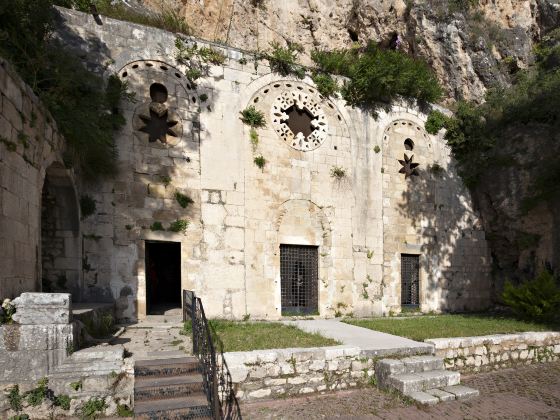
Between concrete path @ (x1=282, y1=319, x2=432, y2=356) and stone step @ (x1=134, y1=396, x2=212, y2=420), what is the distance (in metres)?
2.92

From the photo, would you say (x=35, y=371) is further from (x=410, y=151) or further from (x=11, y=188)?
(x=410, y=151)

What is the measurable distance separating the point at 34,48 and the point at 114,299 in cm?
511

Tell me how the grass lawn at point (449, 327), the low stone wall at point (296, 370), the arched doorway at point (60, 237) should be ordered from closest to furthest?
the low stone wall at point (296, 370), the arched doorway at point (60, 237), the grass lawn at point (449, 327)

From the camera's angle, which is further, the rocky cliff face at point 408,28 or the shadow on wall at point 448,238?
the shadow on wall at point 448,238

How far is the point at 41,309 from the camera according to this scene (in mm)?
4383

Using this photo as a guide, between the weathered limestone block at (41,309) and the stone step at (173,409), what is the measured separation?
1.41 meters

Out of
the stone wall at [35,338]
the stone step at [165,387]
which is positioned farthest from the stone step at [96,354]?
the stone step at [165,387]

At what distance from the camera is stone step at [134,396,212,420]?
13.5ft

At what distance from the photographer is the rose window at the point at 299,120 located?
10.4 meters

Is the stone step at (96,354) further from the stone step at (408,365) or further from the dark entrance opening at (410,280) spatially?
the dark entrance opening at (410,280)

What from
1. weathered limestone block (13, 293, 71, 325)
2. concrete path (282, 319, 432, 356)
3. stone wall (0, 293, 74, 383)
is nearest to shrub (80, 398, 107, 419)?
stone wall (0, 293, 74, 383)

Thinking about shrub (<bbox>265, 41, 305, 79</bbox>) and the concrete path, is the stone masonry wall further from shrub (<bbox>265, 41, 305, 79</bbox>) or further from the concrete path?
the concrete path

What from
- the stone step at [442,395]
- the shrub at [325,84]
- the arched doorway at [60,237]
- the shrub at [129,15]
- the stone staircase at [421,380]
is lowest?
the stone step at [442,395]

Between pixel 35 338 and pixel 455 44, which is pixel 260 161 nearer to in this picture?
pixel 35 338
